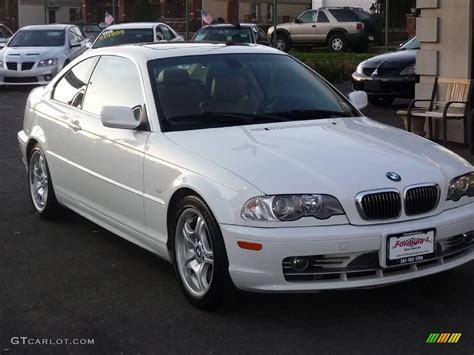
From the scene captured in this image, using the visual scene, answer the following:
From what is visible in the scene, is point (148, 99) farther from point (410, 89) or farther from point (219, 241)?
point (410, 89)

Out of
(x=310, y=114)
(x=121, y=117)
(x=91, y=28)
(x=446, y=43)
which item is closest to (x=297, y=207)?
(x=310, y=114)

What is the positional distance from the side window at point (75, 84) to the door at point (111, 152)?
0.12 metres

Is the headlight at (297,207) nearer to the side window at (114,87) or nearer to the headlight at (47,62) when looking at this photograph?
the side window at (114,87)

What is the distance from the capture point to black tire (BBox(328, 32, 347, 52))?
99.0ft

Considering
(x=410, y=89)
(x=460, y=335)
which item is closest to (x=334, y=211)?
(x=460, y=335)

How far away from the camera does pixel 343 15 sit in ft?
99.1

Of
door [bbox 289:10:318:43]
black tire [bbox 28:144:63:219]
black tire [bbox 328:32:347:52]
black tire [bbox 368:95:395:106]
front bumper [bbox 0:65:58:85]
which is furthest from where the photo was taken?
door [bbox 289:10:318:43]

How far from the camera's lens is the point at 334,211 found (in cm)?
436

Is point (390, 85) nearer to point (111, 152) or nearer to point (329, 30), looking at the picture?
point (111, 152)

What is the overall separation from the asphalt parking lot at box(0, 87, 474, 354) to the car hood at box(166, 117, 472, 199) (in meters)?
0.77

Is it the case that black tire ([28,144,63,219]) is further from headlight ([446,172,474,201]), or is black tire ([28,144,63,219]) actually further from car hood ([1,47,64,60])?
car hood ([1,47,64,60])

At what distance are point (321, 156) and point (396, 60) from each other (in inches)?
404

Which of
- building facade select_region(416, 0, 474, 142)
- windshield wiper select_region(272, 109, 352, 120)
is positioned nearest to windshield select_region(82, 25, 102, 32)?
building facade select_region(416, 0, 474, 142)

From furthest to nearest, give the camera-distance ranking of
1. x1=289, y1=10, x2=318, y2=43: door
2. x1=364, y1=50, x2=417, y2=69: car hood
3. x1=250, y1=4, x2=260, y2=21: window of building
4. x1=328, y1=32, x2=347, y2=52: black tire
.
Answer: x1=250, y1=4, x2=260, y2=21: window of building
x1=289, y1=10, x2=318, y2=43: door
x1=328, y1=32, x2=347, y2=52: black tire
x1=364, y1=50, x2=417, y2=69: car hood
